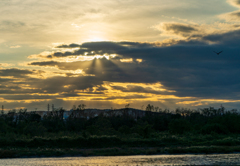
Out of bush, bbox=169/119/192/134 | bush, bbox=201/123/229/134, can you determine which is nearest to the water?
bush, bbox=201/123/229/134

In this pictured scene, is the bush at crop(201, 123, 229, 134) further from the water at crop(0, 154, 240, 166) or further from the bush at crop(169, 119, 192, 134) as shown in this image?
the water at crop(0, 154, 240, 166)

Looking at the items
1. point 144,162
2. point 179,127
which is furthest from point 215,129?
point 144,162

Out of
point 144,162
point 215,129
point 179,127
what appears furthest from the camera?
point 179,127

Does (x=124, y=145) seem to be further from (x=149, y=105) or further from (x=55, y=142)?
(x=149, y=105)

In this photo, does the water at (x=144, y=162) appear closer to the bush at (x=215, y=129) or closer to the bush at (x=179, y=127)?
the bush at (x=215, y=129)

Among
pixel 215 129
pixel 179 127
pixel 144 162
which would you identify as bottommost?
pixel 179 127

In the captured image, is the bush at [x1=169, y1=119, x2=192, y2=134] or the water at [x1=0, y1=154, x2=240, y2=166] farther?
the bush at [x1=169, y1=119, x2=192, y2=134]

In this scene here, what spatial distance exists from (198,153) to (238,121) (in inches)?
1864

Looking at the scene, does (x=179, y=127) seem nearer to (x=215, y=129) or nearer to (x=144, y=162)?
(x=215, y=129)

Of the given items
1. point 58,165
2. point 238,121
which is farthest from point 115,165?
point 238,121

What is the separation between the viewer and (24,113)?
14338cm

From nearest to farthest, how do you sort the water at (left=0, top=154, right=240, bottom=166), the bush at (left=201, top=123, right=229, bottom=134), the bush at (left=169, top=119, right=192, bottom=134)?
the water at (left=0, top=154, right=240, bottom=166)
the bush at (left=201, top=123, right=229, bottom=134)
the bush at (left=169, top=119, right=192, bottom=134)

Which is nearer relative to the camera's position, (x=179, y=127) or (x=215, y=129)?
(x=215, y=129)

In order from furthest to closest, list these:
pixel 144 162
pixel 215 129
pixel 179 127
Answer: pixel 179 127 → pixel 215 129 → pixel 144 162
